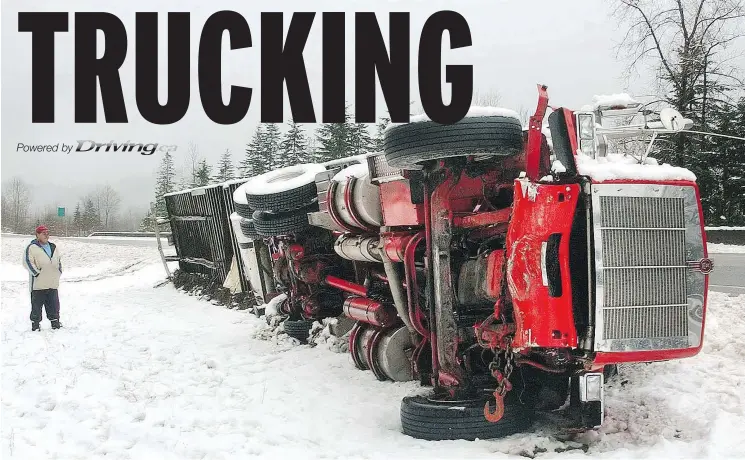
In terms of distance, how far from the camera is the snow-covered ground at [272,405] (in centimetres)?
437

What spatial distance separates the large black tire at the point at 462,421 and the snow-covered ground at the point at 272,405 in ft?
0.30

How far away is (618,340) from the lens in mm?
3914

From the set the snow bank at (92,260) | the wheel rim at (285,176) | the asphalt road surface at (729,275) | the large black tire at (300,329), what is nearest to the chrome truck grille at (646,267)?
the large black tire at (300,329)

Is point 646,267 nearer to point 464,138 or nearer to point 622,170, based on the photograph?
point 622,170

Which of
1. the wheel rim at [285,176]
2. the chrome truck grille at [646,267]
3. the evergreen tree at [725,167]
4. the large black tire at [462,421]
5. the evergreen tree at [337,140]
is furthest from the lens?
the evergreen tree at [337,140]

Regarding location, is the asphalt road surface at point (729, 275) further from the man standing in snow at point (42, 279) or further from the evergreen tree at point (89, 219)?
the evergreen tree at point (89, 219)

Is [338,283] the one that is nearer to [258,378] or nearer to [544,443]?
[258,378]

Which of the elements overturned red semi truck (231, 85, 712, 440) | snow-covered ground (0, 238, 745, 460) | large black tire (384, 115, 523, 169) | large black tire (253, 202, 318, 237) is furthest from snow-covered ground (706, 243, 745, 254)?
large black tire (384, 115, 523, 169)

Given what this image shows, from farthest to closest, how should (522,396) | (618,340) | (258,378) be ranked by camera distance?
1. (258,378)
2. (522,396)
3. (618,340)

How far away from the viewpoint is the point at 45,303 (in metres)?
10.1

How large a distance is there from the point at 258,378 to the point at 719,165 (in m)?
23.5

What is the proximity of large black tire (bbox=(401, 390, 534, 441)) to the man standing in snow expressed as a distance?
721cm

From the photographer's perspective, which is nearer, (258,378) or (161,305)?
(258,378)

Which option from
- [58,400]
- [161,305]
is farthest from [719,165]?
[58,400]
